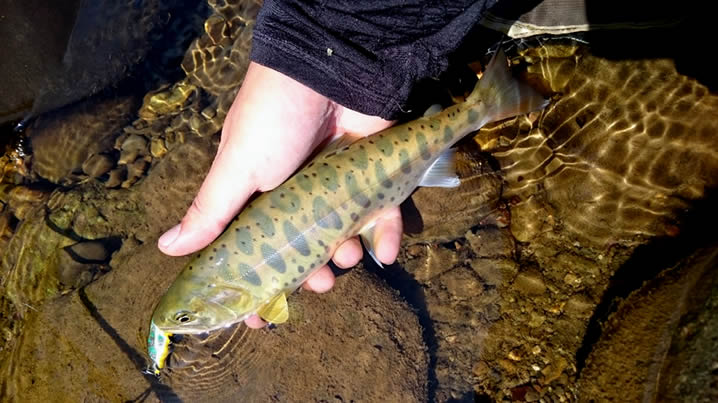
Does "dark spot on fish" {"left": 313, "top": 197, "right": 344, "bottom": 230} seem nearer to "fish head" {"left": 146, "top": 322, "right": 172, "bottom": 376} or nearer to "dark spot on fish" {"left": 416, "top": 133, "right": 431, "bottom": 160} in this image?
"dark spot on fish" {"left": 416, "top": 133, "right": 431, "bottom": 160}

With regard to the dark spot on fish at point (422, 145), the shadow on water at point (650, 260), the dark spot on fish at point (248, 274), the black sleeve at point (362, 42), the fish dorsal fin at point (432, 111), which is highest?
the black sleeve at point (362, 42)

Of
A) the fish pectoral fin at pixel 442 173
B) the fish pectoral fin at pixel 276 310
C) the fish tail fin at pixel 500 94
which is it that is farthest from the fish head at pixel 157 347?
the fish tail fin at pixel 500 94

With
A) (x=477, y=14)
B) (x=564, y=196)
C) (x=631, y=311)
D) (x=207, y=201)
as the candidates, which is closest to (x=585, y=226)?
(x=564, y=196)

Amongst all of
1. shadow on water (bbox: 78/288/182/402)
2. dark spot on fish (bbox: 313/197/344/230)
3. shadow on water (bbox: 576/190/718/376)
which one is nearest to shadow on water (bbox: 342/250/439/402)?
shadow on water (bbox: 576/190/718/376)

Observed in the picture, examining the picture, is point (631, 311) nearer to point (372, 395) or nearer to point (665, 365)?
point (665, 365)

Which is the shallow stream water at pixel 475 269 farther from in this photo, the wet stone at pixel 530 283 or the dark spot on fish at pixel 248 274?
the dark spot on fish at pixel 248 274

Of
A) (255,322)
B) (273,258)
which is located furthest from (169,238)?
(255,322)

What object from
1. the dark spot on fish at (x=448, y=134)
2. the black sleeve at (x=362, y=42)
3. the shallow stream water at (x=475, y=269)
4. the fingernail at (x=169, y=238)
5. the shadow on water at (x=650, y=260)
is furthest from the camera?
the shallow stream water at (x=475, y=269)
